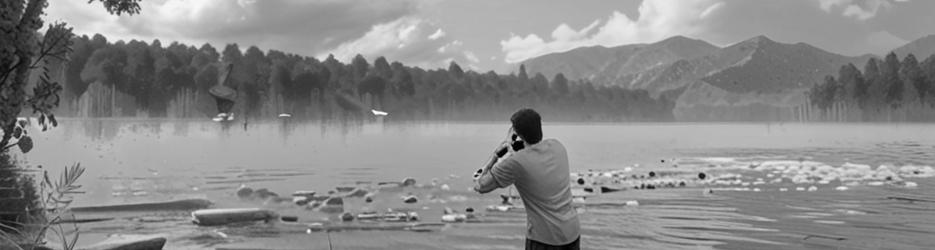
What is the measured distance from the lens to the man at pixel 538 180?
7434 millimetres

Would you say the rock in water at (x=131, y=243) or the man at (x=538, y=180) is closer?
the man at (x=538, y=180)

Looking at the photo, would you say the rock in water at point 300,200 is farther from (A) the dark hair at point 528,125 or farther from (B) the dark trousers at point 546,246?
(A) the dark hair at point 528,125

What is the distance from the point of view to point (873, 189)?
28.3m

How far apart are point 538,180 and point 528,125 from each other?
0.57 metres

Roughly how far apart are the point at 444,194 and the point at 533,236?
19807mm

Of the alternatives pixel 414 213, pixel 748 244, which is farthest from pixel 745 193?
pixel 414 213

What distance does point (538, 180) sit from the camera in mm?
7465

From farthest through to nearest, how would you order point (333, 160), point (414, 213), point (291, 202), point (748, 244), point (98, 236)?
point (333, 160) < point (291, 202) < point (414, 213) < point (98, 236) < point (748, 244)

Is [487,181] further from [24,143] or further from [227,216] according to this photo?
[227,216]

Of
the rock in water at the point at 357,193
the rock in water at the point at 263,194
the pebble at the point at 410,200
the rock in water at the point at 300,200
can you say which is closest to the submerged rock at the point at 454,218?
the pebble at the point at 410,200

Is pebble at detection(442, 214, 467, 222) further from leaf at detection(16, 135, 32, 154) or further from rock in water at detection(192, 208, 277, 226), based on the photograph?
leaf at detection(16, 135, 32, 154)

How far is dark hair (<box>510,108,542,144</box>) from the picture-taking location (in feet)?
24.6

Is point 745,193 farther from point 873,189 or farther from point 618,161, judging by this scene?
point 618,161

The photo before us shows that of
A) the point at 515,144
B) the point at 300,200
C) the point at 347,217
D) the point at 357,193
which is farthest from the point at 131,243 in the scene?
the point at 357,193
